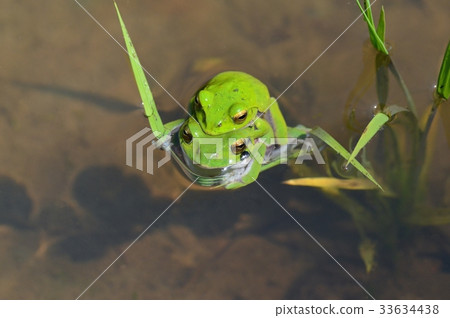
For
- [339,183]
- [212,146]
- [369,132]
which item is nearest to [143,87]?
[212,146]

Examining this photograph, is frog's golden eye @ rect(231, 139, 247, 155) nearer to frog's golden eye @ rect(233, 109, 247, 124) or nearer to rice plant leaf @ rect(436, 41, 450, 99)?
frog's golden eye @ rect(233, 109, 247, 124)

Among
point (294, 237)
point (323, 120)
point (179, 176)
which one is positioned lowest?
point (294, 237)

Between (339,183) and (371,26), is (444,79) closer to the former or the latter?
(371,26)

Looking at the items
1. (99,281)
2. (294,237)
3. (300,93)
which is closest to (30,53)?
(99,281)

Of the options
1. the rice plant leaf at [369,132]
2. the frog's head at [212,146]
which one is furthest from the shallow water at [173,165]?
the rice plant leaf at [369,132]

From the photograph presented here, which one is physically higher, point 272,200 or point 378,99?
point 378,99

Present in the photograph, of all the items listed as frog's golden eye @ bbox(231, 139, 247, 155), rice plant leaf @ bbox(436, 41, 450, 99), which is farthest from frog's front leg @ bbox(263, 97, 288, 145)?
rice plant leaf @ bbox(436, 41, 450, 99)

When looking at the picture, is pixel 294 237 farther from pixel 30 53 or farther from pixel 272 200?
pixel 30 53
